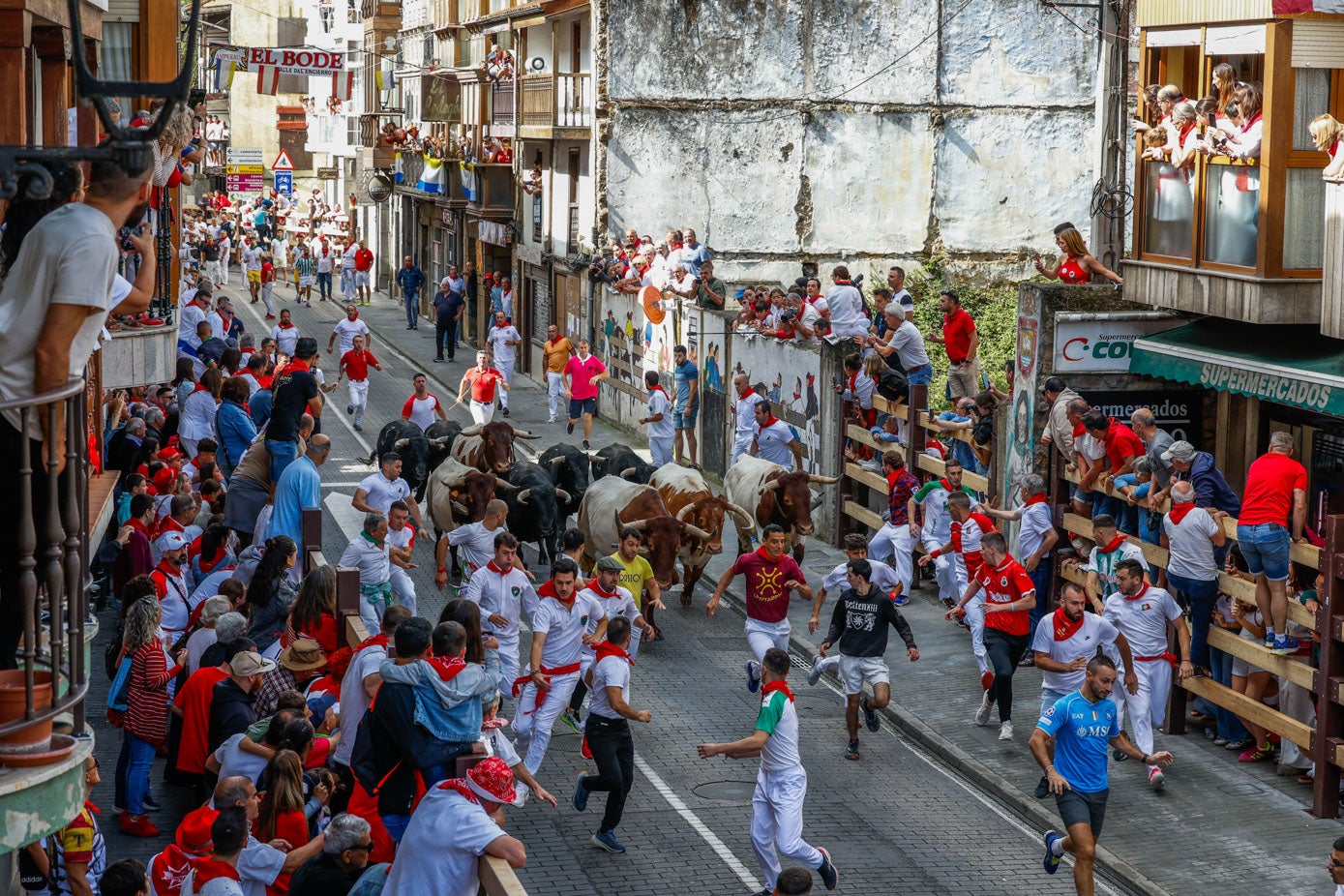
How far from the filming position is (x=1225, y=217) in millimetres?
16891

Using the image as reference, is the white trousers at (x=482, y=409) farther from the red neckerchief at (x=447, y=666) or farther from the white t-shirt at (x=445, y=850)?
the white t-shirt at (x=445, y=850)

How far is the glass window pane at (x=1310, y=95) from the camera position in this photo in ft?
52.1

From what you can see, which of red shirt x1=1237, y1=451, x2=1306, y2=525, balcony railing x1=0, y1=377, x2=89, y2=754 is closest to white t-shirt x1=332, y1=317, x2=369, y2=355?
red shirt x1=1237, y1=451, x2=1306, y2=525

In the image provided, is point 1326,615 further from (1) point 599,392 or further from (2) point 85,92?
(1) point 599,392

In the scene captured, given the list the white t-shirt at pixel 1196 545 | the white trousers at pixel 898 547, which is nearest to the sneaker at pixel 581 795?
the white t-shirt at pixel 1196 545

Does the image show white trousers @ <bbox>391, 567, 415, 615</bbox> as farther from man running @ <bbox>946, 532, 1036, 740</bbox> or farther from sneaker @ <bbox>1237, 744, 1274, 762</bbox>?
sneaker @ <bbox>1237, 744, 1274, 762</bbox>

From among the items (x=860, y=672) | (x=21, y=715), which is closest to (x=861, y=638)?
(x=860, y=672)

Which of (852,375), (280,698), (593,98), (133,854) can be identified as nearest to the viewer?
(280,698)

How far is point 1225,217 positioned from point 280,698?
36.0 ft

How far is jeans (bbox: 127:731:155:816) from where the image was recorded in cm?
1216

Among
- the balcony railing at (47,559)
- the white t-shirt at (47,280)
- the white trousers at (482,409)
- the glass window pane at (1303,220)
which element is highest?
the glass window pane at (1303,220)

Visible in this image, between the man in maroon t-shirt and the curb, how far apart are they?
5.48 feet

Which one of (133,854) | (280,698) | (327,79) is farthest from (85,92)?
(327,79)

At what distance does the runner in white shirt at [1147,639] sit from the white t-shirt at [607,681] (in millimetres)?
4407
